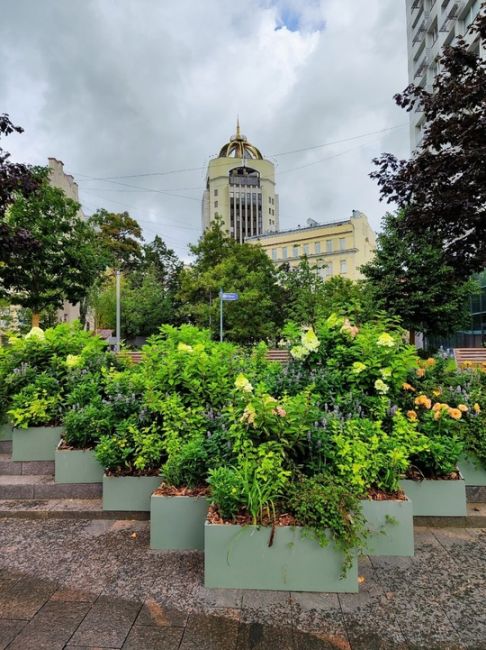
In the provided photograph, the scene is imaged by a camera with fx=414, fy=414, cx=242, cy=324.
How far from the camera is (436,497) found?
3070 mm

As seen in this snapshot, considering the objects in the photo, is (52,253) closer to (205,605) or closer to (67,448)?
(67,448)

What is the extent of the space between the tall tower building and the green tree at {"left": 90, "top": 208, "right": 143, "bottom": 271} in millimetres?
45018

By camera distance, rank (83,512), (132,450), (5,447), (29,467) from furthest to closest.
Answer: (5,447) < (29,467) < (83,512) < (132,450)

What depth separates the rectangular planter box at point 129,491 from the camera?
3201mm

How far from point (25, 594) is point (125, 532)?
0.83m

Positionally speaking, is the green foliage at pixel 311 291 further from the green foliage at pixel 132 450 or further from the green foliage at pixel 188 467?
the green foliage at pixel 188 467

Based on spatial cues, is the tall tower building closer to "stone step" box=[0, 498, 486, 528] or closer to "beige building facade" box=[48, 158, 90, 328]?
"beige building facade" box=[48, 158, 90, 328]

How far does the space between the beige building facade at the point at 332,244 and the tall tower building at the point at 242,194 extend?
1010 inches

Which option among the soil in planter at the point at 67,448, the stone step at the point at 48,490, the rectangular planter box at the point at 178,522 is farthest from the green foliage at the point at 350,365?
the stone step at the point at 48,490

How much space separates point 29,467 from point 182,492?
1875 mm

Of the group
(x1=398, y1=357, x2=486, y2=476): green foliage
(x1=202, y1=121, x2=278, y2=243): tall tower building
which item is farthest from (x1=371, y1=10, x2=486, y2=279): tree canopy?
(x1=202, y1=121, x2=278, y2=243): tall tower building

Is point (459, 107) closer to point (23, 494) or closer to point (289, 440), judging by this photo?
point (289, 440)

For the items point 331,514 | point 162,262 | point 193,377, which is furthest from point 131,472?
point 162,262

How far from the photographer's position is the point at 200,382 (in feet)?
11.5
